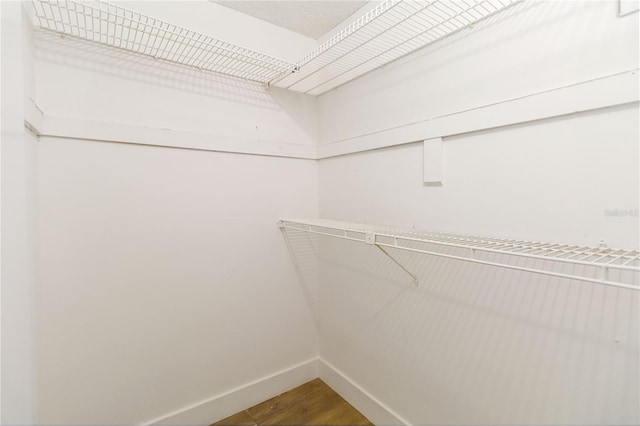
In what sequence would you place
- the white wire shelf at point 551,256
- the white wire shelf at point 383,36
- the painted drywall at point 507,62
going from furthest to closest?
the white wire shelf at point 383,36, the painted drywall at point 507,62, the white wire shelf at point 551,256

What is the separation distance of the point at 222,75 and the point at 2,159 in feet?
3.50

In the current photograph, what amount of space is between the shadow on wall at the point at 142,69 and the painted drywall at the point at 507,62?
68 cm

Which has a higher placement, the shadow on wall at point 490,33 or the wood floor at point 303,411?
the shadow on wall at point 490,33

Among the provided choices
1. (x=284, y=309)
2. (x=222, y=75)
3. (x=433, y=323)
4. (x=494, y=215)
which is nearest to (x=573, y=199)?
(x=494, y=215)

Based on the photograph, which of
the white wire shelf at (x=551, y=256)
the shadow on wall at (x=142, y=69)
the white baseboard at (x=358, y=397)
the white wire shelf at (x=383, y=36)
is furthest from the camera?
the white baseboard at (x=358, y=397)

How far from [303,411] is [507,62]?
188 centimetres

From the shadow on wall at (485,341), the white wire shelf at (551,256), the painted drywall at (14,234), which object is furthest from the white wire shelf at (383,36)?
the painted drywall at (14,234)

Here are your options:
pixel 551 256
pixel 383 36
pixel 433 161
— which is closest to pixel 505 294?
pixel 551 256

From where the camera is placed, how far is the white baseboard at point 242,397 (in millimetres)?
1408

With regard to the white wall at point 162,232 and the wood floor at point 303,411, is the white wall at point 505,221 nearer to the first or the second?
the wood floor at point 303,411

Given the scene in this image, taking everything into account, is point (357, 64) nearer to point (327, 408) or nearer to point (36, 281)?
point (36, 281)

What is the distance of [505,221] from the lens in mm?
991

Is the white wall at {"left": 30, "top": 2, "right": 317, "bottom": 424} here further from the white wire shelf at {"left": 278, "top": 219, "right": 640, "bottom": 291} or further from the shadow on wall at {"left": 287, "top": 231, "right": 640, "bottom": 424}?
the white wire shelf at {"left": 278, "top": 219, "right": 640, "bottom": 291}

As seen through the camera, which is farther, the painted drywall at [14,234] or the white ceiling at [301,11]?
the white ceiling at [301,11]
